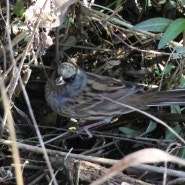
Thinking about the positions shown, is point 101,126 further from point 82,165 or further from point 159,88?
point 82,165

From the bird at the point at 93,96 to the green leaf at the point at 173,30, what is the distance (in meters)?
0.34

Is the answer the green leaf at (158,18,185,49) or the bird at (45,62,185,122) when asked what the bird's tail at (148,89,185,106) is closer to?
the bird at (45,62,185,122)

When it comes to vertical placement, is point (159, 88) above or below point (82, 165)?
above

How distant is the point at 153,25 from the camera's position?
297 cm

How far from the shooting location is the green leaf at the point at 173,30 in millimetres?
2873

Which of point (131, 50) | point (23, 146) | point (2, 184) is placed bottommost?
point (2, 184)

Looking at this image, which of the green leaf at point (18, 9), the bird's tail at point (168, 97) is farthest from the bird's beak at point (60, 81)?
the bird's tail at point (168, 97)

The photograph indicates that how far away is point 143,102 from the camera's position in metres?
3.13

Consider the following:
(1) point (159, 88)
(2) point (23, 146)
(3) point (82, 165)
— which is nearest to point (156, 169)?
(3) point (82, 165)

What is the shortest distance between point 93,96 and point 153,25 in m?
0.65

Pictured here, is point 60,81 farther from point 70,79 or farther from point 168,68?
point 168,68

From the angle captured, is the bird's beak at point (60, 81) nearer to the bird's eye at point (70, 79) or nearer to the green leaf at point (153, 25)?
the bird's eye at point (70, 79)

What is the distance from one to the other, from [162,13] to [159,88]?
2.14 ft

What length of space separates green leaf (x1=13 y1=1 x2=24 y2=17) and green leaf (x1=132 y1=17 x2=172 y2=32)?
69 centimetres
